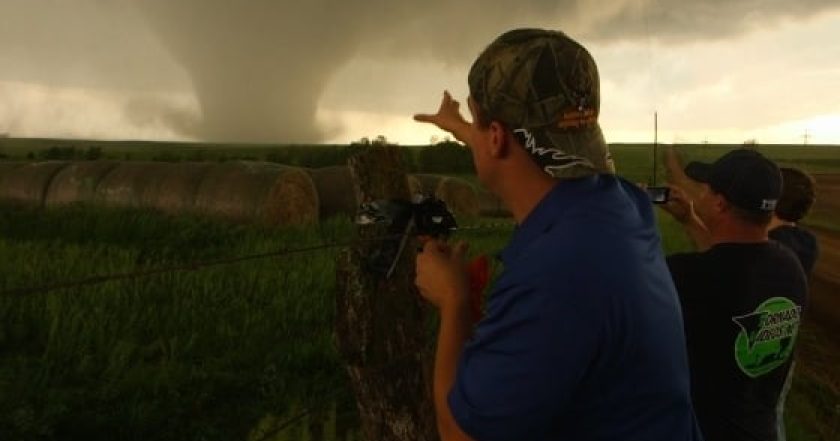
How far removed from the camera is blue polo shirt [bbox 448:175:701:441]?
1.34 metres

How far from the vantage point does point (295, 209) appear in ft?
48.9

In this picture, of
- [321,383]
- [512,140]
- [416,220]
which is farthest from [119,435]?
[512,140]

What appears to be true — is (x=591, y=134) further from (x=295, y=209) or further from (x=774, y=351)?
(x=295, y=209)

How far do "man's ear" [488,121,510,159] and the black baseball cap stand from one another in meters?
1.79

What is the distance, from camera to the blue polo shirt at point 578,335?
1341mm

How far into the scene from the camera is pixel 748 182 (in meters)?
2.97

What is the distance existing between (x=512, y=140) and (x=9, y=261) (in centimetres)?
739

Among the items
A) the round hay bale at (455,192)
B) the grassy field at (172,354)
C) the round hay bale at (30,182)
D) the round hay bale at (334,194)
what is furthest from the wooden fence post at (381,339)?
the round hay bale at (30,182)

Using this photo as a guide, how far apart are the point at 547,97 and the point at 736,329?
1.72 m

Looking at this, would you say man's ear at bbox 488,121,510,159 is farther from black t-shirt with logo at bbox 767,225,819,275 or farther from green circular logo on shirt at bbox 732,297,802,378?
black t-shirt with logo at bbox 767,225,819,275

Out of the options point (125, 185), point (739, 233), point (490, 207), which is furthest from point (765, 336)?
point (490, 207)

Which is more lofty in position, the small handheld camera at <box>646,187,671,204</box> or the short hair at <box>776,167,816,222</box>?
the small handheld camera at <box>646,187,671,204</box>

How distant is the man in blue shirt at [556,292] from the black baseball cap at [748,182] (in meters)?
1.54

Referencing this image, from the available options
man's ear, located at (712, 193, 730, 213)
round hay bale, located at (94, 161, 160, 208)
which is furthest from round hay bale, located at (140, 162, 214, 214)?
man's ear, located at (712, 193, 730, 213)
